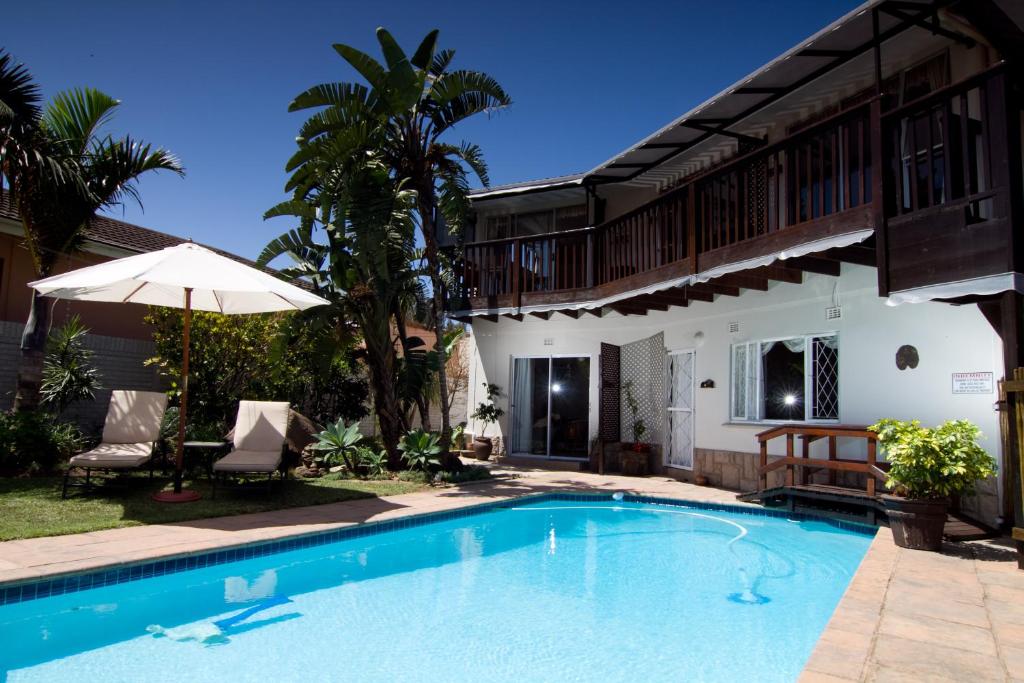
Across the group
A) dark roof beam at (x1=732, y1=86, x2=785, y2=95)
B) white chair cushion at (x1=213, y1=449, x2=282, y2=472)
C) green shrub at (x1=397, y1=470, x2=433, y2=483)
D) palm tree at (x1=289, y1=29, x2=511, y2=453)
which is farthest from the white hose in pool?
dark roof beam at (x1=732, y1=86, x2=785, y2=95)

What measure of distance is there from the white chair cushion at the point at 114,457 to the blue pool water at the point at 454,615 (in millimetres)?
2753

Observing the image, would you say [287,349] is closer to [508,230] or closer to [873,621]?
[508,230]

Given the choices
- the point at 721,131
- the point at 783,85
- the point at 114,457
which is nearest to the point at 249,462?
the point at 114,457

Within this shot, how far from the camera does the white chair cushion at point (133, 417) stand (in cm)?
838

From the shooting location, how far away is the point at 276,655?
163 inches

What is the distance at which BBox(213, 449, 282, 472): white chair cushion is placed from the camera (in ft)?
25.8

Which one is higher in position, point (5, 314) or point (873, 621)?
point (5, 314)

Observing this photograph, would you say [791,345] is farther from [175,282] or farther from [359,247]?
[175,282]

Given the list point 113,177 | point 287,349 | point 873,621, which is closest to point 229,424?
point 287,349

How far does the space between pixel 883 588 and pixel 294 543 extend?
5.10 metres

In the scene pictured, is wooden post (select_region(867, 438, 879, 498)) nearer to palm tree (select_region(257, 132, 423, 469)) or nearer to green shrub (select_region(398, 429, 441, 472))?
green shrub (select_region(398, 429, 441, 472))

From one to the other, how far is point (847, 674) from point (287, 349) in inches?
434

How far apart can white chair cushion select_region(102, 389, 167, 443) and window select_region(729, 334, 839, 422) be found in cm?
871

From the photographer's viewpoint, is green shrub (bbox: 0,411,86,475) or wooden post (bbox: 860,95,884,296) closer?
wooden post (bbox: 860,95,884,296)
